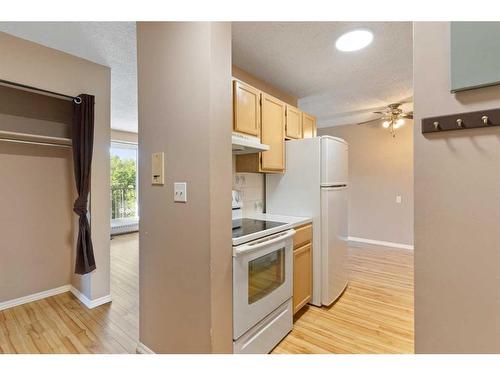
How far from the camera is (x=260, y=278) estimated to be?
175 cm

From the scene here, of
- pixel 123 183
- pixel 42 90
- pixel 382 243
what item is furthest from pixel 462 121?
pixel 123 183

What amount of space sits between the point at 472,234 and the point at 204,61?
142 centimetres

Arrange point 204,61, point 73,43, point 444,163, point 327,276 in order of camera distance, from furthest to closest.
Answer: point 327,276 → point 73,43 → point 204,61 → point 444,163

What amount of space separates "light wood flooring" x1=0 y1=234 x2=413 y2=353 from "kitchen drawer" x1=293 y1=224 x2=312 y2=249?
2.27ft

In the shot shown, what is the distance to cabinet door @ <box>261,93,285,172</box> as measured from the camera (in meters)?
2.28

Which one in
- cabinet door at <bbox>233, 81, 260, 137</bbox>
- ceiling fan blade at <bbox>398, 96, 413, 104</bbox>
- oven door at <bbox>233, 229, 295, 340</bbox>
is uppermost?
ceiling fan blade at <bbox>398, 96, 413, 104</bbox>

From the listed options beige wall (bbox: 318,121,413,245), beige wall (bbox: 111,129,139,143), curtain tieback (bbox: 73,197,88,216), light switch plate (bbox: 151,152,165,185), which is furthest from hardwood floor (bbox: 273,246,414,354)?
beige wall (bbox: 111,129,139,143)

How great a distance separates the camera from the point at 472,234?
0.83 m

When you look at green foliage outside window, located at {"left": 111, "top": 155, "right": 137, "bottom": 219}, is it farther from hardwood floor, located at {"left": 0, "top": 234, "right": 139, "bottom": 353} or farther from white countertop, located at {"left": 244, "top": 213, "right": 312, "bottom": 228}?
white countertop, located at {"left": 244, "top": 213, "right": 312, "bottom": 228}

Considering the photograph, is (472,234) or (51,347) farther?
(51,347)

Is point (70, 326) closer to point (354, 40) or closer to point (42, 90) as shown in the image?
point (42, 90)

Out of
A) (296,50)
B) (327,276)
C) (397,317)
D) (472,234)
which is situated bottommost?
(397,317)
